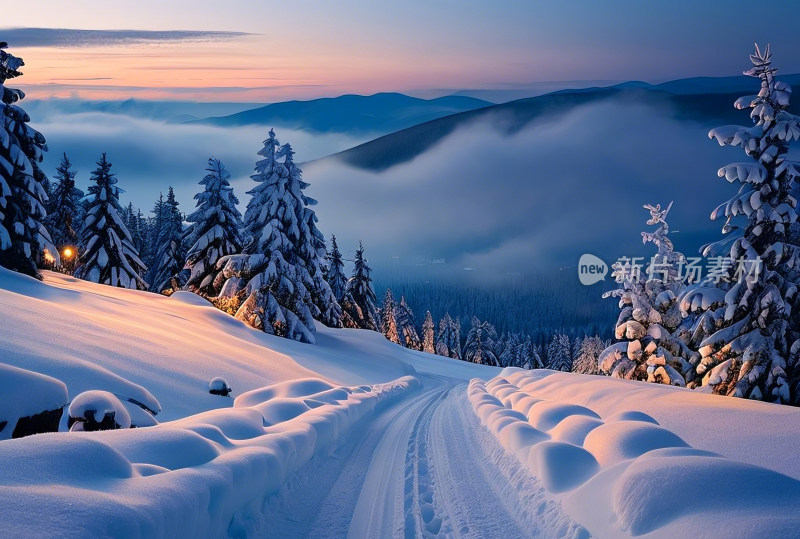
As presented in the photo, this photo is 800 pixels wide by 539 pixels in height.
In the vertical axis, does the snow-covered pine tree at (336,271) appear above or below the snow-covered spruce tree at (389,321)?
above

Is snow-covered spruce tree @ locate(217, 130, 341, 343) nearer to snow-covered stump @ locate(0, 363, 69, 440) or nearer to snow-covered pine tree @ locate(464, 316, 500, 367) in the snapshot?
snow-covered stump @ locate(0, 363, 69, 440)

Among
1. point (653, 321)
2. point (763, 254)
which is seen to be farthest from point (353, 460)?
point (653, 321)

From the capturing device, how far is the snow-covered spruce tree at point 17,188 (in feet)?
77.9

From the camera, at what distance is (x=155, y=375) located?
41.7 ft

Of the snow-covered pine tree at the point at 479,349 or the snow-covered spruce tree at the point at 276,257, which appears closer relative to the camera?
the snow-covered spruce tree at the point at 276,257

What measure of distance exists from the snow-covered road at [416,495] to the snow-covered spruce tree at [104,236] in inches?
1284

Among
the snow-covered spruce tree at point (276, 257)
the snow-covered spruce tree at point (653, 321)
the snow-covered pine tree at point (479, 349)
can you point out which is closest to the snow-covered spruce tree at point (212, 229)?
the snow-covered spruce tree at point (276, 257)

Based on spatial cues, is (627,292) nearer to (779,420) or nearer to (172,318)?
(779,420)

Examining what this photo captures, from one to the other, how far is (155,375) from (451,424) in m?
6.90

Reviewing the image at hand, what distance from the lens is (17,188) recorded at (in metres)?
24.9

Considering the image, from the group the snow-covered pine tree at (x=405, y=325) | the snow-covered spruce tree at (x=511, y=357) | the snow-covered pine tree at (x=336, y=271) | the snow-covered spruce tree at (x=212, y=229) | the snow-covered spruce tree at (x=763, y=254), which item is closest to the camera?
the snow-covered spruce tree at (x=763, y=254)

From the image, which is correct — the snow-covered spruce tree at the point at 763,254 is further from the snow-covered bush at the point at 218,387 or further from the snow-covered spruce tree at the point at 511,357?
the snow-covered spruce tree at the point at 511,357

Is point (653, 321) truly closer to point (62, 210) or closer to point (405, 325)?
point (62, 210)

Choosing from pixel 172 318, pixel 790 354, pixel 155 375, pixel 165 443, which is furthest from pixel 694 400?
pixel 172 318
